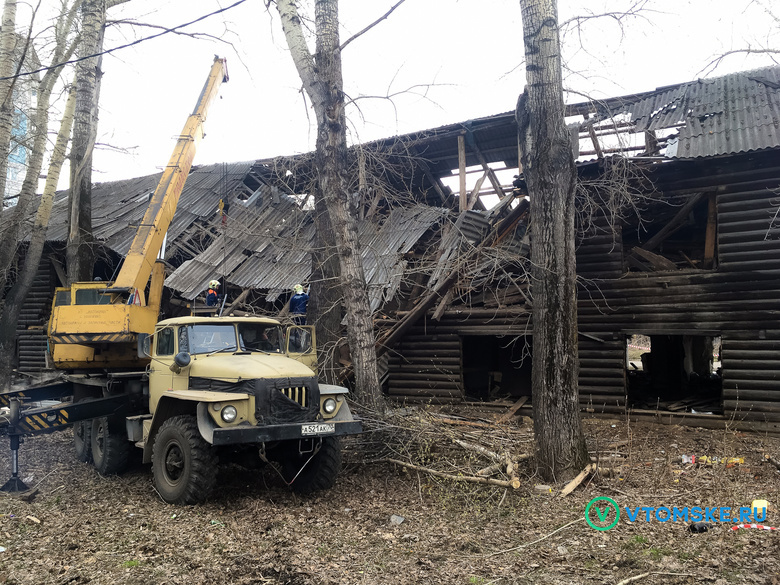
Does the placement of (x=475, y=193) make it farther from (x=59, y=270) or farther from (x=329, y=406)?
(x=59, y=270)

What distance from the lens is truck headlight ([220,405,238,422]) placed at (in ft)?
20.4

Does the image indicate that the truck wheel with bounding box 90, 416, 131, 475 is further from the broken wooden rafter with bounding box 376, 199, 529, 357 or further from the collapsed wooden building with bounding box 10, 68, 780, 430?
the broken wooden rafter with bounding box 376, 199, 529, 357

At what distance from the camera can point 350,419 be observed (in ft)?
23.1

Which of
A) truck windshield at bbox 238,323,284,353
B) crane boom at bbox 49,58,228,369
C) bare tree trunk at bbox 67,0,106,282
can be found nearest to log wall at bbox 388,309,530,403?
truck windshield at bbox 238,323,284,353

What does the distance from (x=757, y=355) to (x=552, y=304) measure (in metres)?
6.27

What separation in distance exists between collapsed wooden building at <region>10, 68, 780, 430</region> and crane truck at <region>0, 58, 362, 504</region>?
2516 mm

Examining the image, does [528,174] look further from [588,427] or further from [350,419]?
[588,427]

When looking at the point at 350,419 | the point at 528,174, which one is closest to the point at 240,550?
the point at 350,419

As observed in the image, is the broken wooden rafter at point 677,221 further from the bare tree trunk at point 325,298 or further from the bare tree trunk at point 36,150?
the bare tree trunk at point 36,150

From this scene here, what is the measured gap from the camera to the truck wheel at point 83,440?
9016 mm

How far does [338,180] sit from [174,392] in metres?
4.20

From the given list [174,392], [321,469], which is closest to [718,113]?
[321,469]

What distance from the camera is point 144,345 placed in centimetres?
768

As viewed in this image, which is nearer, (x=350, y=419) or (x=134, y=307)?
(x=350, y=419)
